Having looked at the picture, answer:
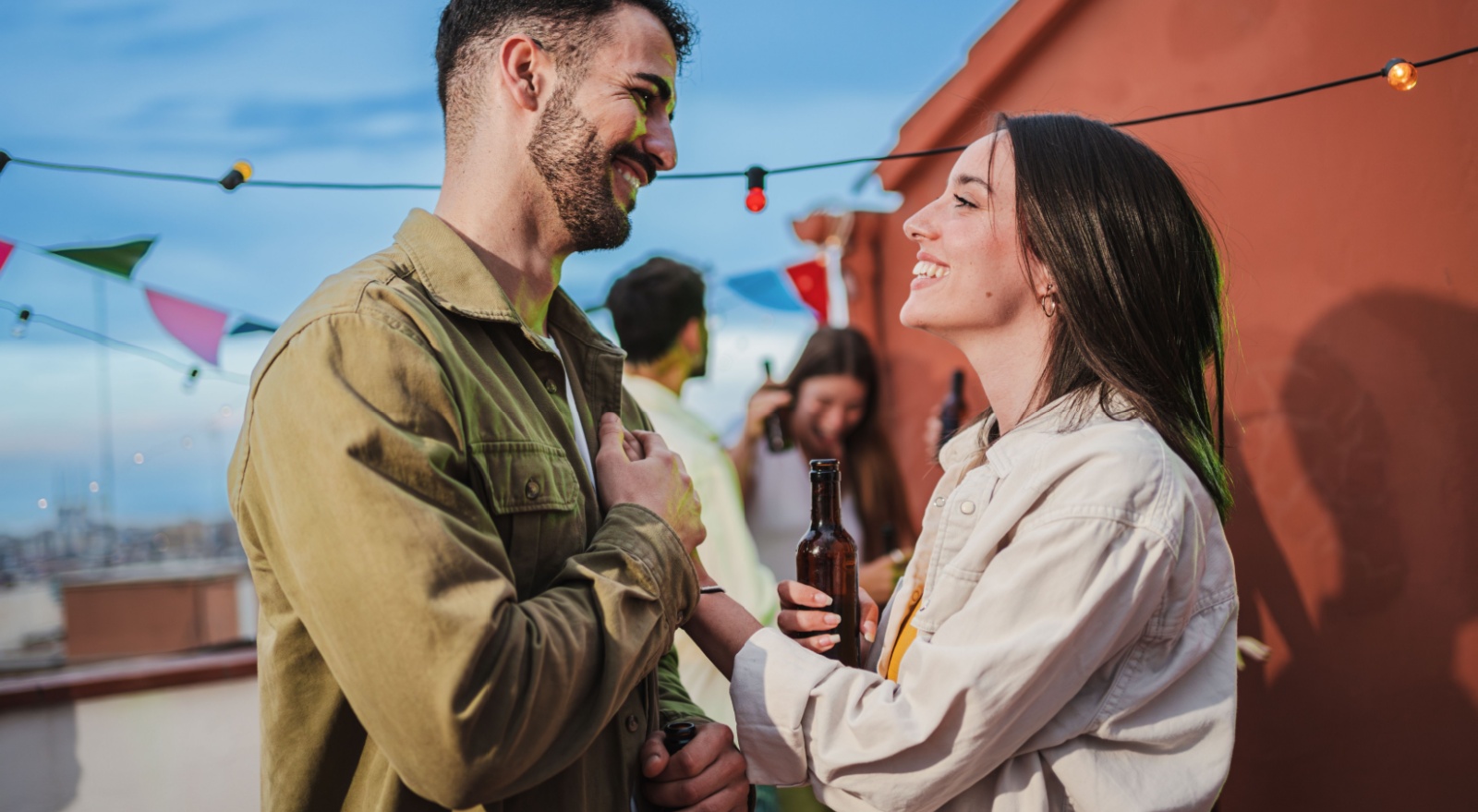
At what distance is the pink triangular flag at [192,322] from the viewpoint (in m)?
3.92

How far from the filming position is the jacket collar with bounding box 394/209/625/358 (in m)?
1.44

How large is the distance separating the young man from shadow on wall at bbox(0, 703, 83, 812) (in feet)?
10.5

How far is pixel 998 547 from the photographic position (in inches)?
58.9

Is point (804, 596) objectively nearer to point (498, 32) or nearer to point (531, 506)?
point (531, 506)

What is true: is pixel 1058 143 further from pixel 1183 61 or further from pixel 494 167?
pixel 1183 61

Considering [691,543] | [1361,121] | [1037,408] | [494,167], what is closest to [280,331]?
[494,167]

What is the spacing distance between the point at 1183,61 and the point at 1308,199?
767 mm

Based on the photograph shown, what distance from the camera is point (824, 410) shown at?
13.9 ft

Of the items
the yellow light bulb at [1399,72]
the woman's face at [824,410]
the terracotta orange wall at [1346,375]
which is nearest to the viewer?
the yellow light bulb at [1399,72]

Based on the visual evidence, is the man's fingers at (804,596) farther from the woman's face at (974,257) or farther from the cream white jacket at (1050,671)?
the woman's face at (974,257)

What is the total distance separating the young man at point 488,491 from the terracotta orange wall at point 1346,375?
6.66 feet

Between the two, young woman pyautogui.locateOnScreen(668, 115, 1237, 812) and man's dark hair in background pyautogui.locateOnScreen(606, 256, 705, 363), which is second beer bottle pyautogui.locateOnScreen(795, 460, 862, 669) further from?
man's dark hair in background pyautogui.locateOnScreen(606, 256, 705, 363)

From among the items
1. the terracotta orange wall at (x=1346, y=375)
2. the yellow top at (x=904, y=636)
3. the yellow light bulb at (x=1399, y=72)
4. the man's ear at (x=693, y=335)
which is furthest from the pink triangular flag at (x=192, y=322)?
the yellow light bulb at (x=1399, y=72)

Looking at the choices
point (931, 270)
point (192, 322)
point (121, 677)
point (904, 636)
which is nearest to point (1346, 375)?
point (931, 270)
